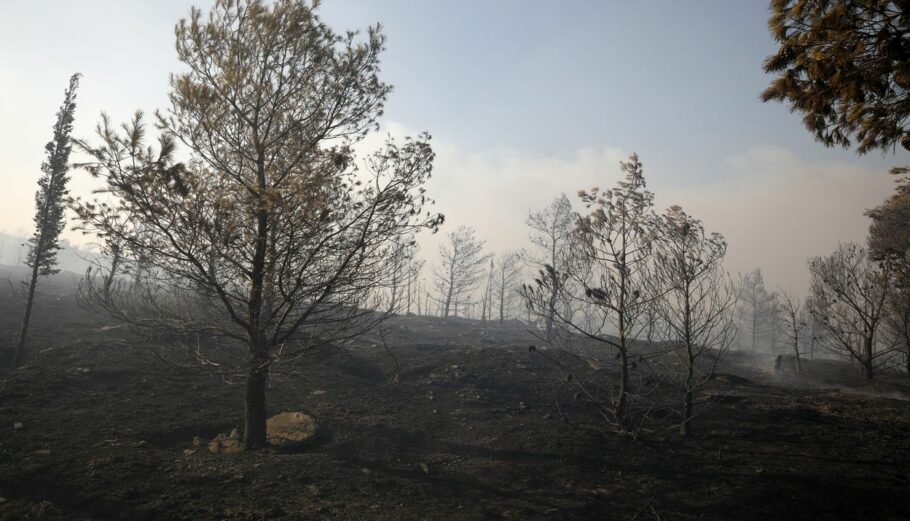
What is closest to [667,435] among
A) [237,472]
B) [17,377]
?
[237,472]

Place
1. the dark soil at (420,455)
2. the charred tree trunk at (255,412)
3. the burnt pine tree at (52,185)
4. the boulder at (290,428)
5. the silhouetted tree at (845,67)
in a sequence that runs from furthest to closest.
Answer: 1. the burnt pine tree at (52,185)
2. the boulder at (290,428)
3. the charred tree trunk at (255,412)
4. the dark soil at (420,455)
5. the silhouetted tree at (845,67)

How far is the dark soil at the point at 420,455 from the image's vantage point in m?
5.78

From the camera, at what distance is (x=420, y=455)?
7.95 metres

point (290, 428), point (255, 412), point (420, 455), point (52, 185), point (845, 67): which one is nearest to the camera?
point (845, 67)

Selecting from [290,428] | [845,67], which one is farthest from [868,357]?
[290,428]

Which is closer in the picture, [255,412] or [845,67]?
[845,67]

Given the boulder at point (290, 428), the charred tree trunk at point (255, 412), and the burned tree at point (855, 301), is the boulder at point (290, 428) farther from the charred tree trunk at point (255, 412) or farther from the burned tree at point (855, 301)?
the burned tree at point (855, 301)

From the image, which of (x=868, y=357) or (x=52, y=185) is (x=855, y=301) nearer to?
(x=868, y=357)

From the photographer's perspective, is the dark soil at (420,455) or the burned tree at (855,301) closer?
the dark soil at (420,455)

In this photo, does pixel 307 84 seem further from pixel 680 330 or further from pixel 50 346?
pixel 50 346

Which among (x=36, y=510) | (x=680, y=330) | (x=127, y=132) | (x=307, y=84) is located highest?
(x=307, y=84)

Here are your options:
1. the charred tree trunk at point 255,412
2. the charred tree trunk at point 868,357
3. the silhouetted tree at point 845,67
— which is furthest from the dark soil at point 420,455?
the charred tree trunk at point 868,357

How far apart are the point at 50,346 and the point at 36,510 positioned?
14.3 metres

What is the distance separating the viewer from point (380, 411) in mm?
10219
